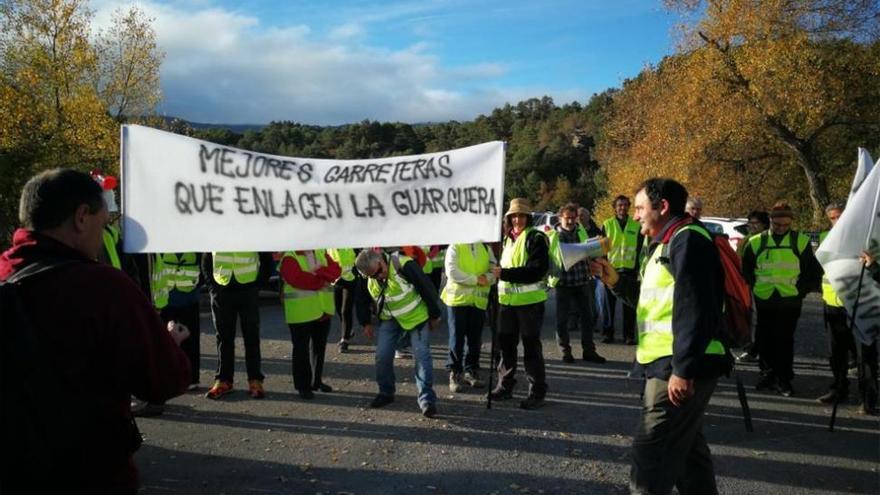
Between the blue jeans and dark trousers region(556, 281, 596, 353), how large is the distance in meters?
2.67

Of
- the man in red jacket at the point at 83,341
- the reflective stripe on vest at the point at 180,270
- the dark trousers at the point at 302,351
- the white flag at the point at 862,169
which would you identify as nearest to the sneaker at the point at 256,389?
the dark trousers at the point at 302,351

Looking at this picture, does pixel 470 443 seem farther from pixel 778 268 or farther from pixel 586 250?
pixel 778 268

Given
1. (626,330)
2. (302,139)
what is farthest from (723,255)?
(302,139)

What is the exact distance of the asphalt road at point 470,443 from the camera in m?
4.50

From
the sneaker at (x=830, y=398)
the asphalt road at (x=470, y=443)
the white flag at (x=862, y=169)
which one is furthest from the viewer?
the sneaker at (x=830, y=398)

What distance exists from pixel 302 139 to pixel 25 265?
61.3 m

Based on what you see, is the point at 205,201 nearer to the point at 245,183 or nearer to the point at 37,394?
the point at 245,183

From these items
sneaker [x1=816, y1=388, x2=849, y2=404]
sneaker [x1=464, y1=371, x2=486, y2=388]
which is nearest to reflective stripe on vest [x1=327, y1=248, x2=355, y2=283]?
sneaker [x1=464, y1=371, x2=486, y2=388]

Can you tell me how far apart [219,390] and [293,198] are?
3.03m

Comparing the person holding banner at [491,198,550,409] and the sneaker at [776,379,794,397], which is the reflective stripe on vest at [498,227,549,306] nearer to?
the person holding banner at [491,198,550,409]

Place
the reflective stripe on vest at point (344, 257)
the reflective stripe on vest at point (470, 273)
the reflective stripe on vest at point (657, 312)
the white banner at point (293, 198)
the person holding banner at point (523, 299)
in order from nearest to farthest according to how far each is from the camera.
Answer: the reflective stripe on vest at point (657, 312) → the white banner at point (293, 198) → the person holding banner at point (523, 299) → the reflective stripe on vest at point (470, 273) → the reflective stripe on vest at point (344, 257)

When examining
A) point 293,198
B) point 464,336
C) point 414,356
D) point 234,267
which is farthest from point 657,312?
point 234,267

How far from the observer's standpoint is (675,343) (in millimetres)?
3215

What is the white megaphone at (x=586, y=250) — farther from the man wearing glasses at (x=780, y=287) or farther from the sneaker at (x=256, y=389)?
the sneaker at (x=256, y=389)
